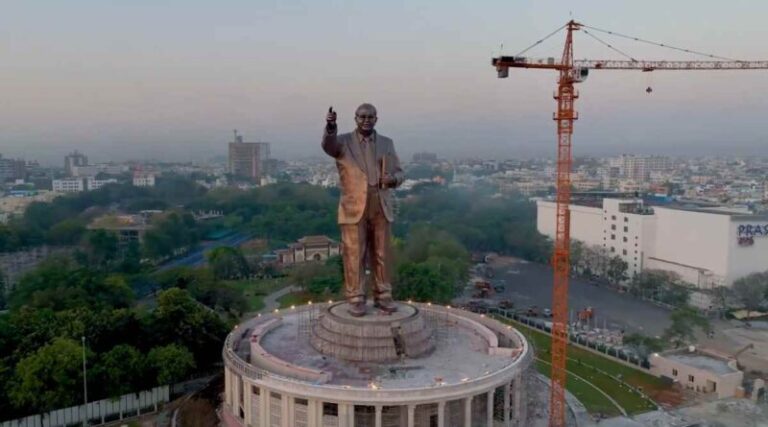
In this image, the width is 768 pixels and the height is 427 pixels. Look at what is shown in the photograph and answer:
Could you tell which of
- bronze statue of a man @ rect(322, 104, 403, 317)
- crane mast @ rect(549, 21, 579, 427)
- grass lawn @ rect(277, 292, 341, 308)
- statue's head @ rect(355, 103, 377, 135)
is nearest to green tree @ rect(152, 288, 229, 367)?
bronze statue of a man @ rect(322, 104, 403, 317)

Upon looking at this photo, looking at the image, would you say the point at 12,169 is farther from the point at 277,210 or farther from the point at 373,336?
the point at 373,336

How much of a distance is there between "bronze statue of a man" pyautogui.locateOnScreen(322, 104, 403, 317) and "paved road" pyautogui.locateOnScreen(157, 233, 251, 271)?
3585 cm

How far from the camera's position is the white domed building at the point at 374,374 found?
17.5 metres

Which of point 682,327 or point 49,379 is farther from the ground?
point 49,379

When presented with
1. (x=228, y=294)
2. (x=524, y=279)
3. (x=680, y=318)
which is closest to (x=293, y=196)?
(x=524, y=279)

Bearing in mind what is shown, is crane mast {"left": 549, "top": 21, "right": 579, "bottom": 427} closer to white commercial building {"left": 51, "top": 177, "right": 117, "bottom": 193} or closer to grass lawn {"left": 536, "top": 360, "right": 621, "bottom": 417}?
grass lawn {"left": 536, "top": 360, "right": 621, "bottom": 417}

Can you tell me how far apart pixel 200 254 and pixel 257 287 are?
18386mm

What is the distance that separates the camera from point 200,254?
6303 centimetres

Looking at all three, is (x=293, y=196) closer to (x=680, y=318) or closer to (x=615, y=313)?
(x=615, y=313)

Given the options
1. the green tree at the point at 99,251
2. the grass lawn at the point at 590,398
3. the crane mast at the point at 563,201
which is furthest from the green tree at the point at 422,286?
the green tree at the point at 99,251

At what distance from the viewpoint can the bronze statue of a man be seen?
67.7 ft

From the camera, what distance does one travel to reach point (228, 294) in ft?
113

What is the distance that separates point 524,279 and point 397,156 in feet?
108

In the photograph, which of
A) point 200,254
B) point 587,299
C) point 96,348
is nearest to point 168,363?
point 96,348
